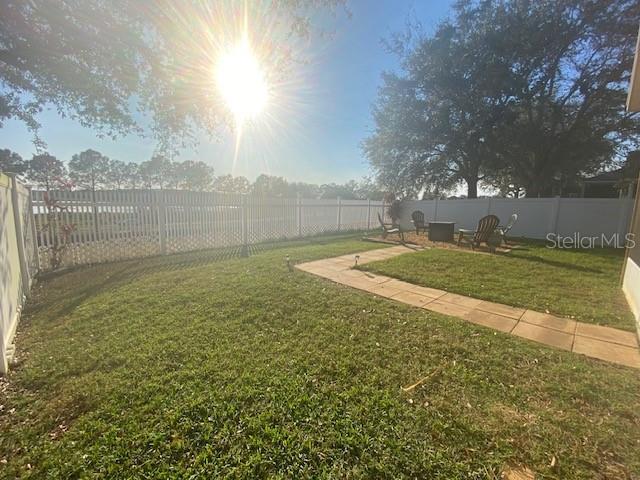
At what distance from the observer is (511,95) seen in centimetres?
1206

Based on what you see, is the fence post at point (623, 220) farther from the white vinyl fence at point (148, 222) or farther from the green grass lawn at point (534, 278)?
the white vinyl fence at point (148, 222)

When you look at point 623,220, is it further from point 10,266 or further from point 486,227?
point 10,266

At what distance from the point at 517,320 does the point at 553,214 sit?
32.0 ft

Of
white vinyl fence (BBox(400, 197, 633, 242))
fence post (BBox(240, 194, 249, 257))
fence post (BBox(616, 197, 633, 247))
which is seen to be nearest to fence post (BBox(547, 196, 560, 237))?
white vinyl fence (BBox(400, 197, 633, 242))

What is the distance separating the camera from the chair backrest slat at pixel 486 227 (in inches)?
289

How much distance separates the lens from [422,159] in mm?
14789

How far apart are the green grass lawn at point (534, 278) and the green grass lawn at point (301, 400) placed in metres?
1.41

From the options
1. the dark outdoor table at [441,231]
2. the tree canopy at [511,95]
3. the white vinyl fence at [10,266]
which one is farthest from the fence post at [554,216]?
the white vinyl fence at [10,266]

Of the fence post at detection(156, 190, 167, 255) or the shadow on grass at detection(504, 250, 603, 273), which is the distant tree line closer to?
the shadow on grass at detection(504, 250, 603, 273)

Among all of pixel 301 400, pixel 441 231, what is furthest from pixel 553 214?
pixel 301 400

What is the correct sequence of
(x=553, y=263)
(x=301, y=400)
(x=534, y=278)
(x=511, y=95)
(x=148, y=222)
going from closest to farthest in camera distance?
(x=301, y=400), (x=534, y=278), (x=553, y=263), (x=148, y=222), (x=511, y=95)

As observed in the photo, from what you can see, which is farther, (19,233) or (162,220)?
(162,220)

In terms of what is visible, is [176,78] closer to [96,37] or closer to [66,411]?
[96,37]

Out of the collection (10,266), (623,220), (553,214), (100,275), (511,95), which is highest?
(511,95)
